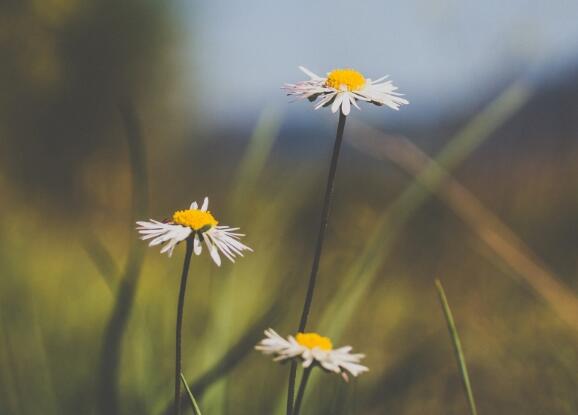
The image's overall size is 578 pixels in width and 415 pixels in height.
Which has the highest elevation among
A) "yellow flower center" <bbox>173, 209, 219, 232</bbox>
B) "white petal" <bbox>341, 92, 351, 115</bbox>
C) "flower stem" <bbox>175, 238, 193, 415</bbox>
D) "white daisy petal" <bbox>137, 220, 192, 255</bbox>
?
"white petal" <bbox>341, 92, 351, 115</bbox>

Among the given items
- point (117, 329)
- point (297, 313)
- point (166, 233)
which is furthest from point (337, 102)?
point (297, 313)

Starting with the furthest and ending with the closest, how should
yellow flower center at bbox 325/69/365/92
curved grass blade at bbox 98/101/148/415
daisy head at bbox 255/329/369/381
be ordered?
curved grass blade at bbox 98/101/148/415 → yellow flower center at bbox 325/69/365/92 → daisy head at bbox 255/329/369/381

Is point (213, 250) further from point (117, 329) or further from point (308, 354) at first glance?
point (117, 329)

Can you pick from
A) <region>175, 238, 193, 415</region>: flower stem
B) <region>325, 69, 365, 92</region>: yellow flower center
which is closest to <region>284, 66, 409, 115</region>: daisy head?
<region>325, 69, 365, 92</region>: yellow flower center

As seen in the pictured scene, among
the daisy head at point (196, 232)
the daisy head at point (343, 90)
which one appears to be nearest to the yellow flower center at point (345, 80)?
the daisy head at point (343, 90)

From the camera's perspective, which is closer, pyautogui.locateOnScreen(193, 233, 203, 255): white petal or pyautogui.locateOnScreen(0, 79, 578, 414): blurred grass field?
pyautogui.locateOnScreen(193, 233, 203, 255): white petal

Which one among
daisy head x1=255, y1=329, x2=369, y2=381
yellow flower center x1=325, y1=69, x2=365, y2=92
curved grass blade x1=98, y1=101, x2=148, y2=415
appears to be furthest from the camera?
curved grass blade x1=98, y1=101, x2=148, y2=415

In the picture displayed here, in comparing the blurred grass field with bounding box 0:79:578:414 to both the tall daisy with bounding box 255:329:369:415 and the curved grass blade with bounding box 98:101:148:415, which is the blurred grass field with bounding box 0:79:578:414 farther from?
the tall daisy with bounding box 255:329:369:415
